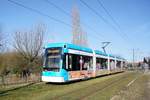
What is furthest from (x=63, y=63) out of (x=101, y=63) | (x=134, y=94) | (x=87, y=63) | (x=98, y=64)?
(x=101, y=63)

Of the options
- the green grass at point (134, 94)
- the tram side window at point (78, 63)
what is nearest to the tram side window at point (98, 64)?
the tram side window at point (78, 63)

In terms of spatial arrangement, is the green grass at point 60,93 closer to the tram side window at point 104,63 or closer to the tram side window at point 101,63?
the tram side window at point 101,63

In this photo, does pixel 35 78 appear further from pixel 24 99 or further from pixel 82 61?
pixel 24 99

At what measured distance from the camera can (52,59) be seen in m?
19.4

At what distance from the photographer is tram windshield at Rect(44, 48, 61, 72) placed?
1908 centimetres

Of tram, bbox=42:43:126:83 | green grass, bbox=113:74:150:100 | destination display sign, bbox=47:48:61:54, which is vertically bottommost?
green grass, bbox=113:74:150:100

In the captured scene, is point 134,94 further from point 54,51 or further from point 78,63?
point 78,63

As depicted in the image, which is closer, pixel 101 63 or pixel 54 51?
pixel 54 51

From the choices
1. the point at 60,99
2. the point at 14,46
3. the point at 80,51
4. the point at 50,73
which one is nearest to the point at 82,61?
the point at 80,51

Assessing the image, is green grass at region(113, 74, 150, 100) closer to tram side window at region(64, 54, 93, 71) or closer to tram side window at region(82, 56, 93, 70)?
tram side window at region(64, 54, 93, 71)

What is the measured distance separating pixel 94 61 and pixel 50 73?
983 centimetres

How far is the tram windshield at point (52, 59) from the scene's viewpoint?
19078mm

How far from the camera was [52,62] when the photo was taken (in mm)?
19453

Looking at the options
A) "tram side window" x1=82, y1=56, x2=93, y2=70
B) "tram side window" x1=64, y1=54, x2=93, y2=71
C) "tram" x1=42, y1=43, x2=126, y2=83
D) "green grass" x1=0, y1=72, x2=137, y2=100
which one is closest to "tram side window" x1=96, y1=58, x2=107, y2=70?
"tram side window" x1=82, y1=56, x2=93, y2=70
